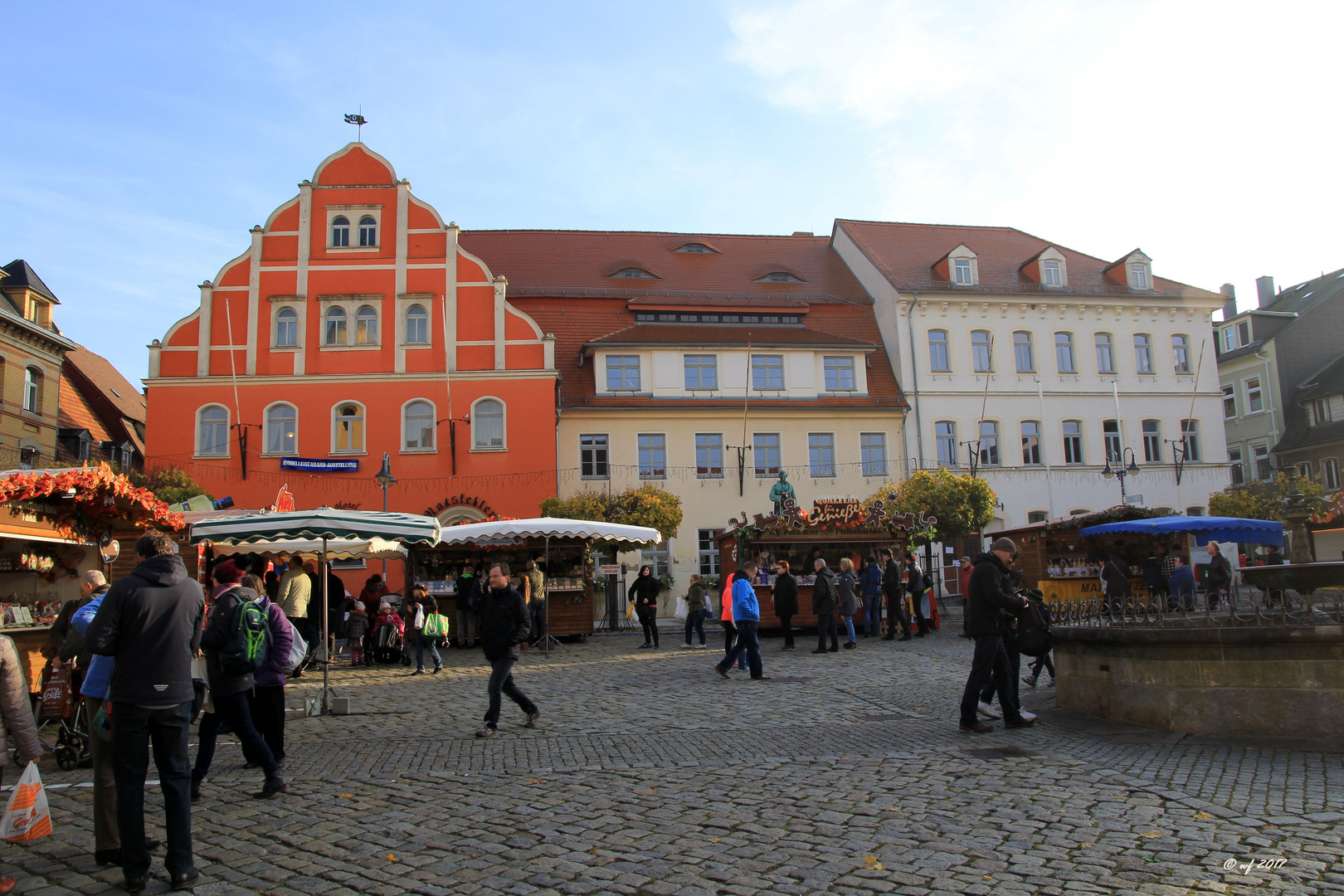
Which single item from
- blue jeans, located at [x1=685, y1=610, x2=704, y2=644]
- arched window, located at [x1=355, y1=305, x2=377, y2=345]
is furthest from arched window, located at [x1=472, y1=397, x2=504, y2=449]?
blue jeans, located at [x1=685, y1=610, x2=704, y2=644]

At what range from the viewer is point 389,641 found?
1633 centimetres

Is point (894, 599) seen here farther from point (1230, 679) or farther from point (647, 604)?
point (1230, 679)

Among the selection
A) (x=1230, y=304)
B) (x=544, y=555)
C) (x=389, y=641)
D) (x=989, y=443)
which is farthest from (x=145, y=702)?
(x=1230, y=304)

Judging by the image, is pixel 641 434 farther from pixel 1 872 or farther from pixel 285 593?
pixel 1 872

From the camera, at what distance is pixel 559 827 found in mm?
5680

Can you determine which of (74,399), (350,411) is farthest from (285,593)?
(74,399)

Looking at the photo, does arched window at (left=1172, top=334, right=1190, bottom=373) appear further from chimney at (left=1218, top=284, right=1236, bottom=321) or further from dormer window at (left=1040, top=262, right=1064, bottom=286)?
chimney at (left=1218, top=284, right=1236, bottom=321)

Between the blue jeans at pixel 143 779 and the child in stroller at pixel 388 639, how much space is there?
456 inches

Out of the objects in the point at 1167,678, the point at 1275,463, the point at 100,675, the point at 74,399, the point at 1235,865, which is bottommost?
the point at 1235,865

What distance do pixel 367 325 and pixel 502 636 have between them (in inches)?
882

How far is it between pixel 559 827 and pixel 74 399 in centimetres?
3883

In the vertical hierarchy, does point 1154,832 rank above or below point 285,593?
below

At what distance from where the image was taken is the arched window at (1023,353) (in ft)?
116

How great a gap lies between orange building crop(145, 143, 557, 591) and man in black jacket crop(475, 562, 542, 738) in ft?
65.0
